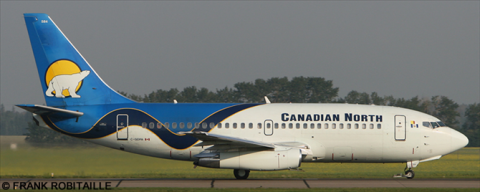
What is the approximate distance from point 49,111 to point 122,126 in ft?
9.73

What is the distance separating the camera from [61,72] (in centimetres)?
2136

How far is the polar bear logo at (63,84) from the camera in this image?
2127 cm

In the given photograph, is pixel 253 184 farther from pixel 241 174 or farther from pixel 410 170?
pixel 410 170

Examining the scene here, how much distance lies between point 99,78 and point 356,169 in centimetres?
1686

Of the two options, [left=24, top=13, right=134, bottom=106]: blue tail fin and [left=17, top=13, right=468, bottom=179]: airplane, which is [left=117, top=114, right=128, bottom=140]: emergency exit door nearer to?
[left=17, top=13, right=468, bottom=179]: airplane

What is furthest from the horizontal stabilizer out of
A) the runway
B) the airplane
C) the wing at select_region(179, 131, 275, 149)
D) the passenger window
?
the passenger window

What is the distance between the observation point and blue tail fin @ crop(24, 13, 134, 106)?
21.3 m

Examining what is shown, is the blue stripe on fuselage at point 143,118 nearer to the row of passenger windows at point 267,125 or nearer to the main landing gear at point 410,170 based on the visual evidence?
the row of passenger windows at point 267,125

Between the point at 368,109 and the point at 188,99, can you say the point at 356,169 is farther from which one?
the point at 188,99

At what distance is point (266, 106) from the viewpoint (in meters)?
21.2

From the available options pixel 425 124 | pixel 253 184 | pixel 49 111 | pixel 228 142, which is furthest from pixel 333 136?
pixel 49 111

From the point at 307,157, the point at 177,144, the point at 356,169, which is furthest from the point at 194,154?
the point at 356,169

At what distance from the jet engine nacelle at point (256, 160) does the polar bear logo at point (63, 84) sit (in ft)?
21.5

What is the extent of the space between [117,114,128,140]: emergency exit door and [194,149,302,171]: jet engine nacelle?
11.3 ft
